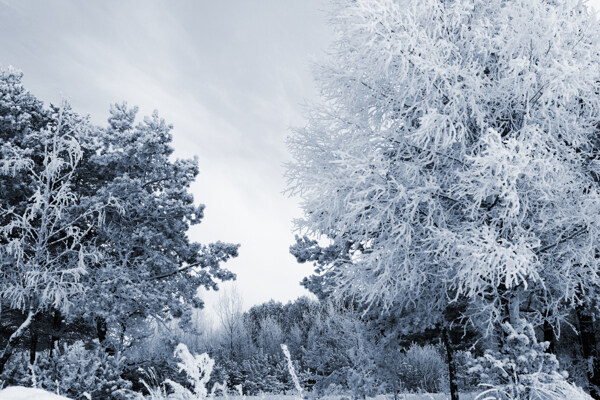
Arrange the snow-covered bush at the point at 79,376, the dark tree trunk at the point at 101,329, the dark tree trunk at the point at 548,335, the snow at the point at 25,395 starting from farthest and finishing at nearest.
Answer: the dark tree trunk at the point at 101,329 → the dark tree trunk at the point at 548,335 → the snow-covered bush at the point at 79,376 → the snow at the point at 25,395

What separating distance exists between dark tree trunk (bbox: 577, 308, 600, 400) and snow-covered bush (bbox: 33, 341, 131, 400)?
402 inches

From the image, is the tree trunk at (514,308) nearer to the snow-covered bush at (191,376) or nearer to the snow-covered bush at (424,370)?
the snow-covered bush at (191,376)

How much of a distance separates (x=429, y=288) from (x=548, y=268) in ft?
9.09

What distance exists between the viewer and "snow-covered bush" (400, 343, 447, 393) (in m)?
21.4

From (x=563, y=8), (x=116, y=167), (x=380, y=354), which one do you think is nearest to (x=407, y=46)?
(x=563, y=8)

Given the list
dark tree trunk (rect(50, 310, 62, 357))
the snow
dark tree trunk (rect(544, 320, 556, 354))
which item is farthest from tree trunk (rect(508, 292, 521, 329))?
dark tree trunk (rect(50, 310, 62, 357))

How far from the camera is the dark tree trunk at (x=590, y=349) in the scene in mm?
10555

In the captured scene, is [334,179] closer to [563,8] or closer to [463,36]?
[463,36]

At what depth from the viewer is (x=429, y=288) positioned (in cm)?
1107

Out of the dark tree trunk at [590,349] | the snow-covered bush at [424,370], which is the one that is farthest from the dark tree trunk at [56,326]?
the dark tree trunk at [590,349]

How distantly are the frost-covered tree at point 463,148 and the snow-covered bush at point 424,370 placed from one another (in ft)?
40.5

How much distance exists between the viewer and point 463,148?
881cm

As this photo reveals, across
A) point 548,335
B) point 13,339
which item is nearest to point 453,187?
point 548,335

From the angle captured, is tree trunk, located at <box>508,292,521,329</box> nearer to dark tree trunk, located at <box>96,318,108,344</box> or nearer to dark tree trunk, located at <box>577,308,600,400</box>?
dark tree trunk, located at <box>577,308,600,400</box>
